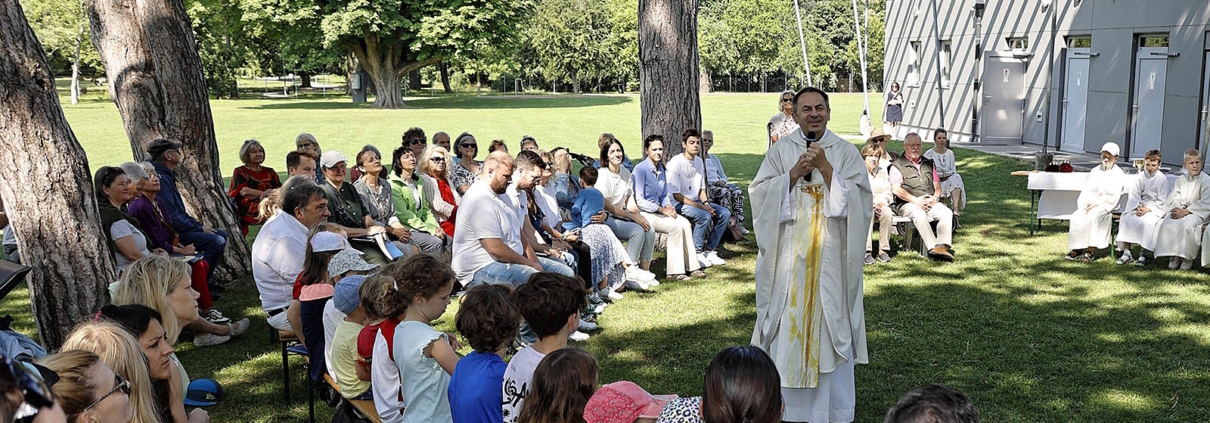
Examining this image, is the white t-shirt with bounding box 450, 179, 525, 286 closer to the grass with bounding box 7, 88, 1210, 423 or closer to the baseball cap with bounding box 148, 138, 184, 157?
the grass with bounding box 7, 88, 1210, 423

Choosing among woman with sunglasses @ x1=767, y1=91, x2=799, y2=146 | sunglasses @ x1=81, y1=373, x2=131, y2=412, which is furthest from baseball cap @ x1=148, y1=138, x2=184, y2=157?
woman with sunglasses @ x1=767, y1=91, x2=799, y2=146

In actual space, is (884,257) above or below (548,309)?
below

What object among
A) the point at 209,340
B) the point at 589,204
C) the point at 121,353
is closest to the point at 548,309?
the point at 121,353

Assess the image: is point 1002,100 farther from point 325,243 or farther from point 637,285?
point 325,243

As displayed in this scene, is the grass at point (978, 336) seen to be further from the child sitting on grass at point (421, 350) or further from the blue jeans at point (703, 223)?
the child sitting on grass at point (421, 350)

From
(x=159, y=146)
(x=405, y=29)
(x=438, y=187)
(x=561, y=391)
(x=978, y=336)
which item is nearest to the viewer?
(x=561, y=391)

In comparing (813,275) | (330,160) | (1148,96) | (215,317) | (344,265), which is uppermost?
(1148,96)

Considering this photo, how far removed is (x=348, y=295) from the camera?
15.0 feet

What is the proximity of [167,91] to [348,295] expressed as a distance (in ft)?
17.7

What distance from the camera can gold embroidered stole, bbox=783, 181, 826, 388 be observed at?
5133 millimetres

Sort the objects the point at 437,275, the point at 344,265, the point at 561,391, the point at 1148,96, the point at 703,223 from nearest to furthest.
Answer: the point at 561,391 < the point at 437,275 < the point at 344,265 < the point at 703,223 < the point at 1148,96

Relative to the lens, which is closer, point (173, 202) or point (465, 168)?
point (173, 202)

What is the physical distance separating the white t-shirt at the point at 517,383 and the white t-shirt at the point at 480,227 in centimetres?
307

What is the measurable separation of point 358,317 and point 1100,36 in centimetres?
1717
